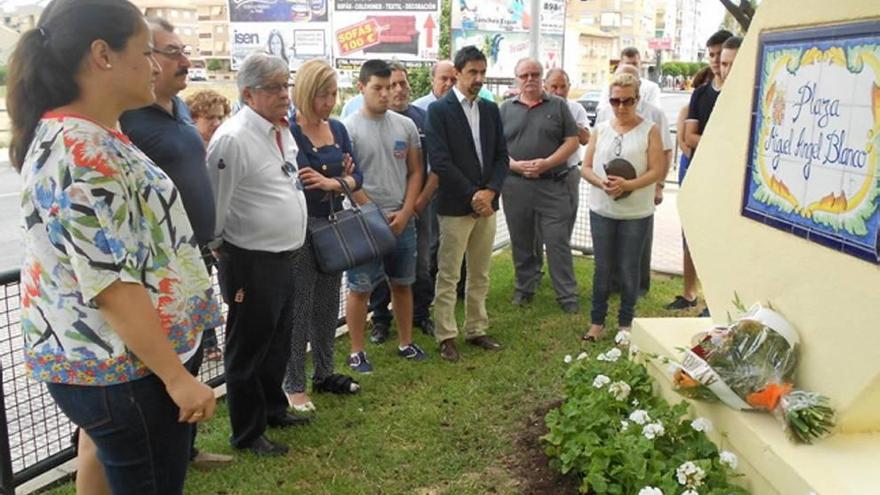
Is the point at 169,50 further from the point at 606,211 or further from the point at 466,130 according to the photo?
the point at 606,211

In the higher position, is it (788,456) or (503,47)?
(503,47)

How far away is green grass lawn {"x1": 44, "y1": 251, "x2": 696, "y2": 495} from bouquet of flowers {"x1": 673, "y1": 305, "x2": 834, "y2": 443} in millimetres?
979

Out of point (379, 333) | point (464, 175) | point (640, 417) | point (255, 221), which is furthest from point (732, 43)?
point (255, 221)

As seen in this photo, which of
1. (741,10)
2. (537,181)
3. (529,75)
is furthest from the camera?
(537,181)

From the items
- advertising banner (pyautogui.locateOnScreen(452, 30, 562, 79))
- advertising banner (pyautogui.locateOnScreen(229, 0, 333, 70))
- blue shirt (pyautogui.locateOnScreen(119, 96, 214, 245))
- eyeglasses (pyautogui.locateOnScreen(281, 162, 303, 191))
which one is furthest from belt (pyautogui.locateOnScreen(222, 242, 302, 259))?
advertising banner (pyautogui.locateOnScreen(229, 0, 333, 70))

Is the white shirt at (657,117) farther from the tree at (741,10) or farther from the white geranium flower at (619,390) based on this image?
the white geranium flower at (619,390)

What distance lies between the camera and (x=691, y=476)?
2559 millimetres

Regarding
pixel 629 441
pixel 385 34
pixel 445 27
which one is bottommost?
pixel 629 441

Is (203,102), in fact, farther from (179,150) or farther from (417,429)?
(417,429)

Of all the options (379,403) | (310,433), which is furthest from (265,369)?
(379,403)

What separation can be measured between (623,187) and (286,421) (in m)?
2.56

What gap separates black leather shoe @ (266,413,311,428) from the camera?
381 cm

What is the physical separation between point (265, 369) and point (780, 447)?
2227 millimetres

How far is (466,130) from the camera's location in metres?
4.77
